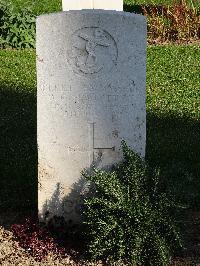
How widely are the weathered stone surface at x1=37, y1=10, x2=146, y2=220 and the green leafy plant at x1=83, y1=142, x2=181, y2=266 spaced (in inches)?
6.6

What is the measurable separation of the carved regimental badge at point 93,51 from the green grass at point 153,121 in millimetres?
1408

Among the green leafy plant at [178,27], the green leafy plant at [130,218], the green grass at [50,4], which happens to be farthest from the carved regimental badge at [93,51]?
the green grass at [50,4]

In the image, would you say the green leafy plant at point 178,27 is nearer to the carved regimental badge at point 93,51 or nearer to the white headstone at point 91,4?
the white headstone at point 91,4

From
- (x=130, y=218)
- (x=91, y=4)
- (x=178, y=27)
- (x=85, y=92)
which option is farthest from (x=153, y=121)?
(x=178, y=27)

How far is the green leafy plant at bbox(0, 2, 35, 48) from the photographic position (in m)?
10.8

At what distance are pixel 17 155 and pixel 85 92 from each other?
207 centimetres

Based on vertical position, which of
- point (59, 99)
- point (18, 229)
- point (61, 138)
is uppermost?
point (59, 99)

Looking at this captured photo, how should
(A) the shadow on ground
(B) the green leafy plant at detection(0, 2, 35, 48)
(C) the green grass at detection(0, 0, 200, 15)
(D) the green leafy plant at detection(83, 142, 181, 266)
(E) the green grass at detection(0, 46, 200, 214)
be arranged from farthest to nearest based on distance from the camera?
(C) the green grass at detection(0, 0, 200, 15) → (B) the green leafy plant at detection(0, 2, 35, 48) → (E) the green grass at detection(0, 46, 200, 214) → (A) the shadow on ground → (D) the green leafy plant at detection(83, 142, 181, 266)

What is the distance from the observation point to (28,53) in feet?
34.2

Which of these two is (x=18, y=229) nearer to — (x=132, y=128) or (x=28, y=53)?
(x=132, y=128)

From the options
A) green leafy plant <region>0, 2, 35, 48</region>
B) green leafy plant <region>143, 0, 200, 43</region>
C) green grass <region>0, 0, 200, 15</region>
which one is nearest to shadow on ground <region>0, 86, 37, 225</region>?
green leafy plant <region>0, 2, 35, 48</region>

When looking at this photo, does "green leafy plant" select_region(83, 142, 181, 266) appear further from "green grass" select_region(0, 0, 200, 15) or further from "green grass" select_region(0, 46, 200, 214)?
"green grass" select_region(0, 0, 200, 15)

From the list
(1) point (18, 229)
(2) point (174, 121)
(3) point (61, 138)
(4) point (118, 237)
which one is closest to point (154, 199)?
(4) point (118, 237)

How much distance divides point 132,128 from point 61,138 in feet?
1.60
